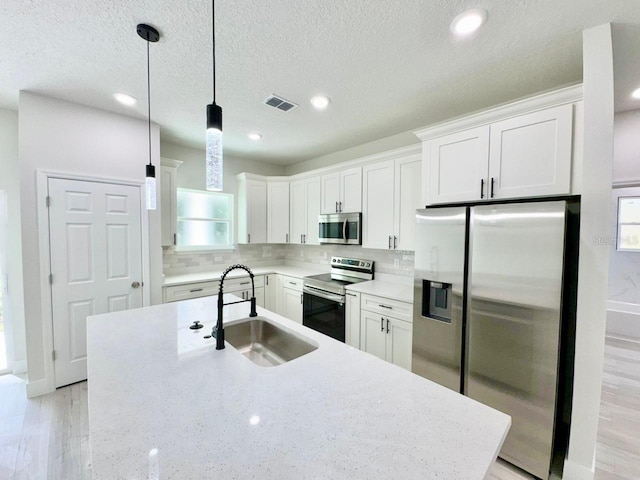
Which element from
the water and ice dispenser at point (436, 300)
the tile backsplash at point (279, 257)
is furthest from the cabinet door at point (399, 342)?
the tile backsplash at point (279, 257)

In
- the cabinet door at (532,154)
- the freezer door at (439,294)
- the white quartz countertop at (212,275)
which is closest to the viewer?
the cabinet door at (532,154)

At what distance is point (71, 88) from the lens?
2.22 m

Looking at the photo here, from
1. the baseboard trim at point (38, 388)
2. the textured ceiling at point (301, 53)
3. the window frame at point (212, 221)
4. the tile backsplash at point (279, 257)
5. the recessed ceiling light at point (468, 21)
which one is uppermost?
the textured ceiling at point (301, 53)

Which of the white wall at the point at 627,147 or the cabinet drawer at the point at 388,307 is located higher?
the white wall at the point at 627,147

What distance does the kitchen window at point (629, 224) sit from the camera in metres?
3.93

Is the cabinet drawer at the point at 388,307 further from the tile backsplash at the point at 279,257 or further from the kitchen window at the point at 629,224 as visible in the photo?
the kitchen window at the point at 629,224

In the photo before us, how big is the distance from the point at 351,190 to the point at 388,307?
59.4 inches

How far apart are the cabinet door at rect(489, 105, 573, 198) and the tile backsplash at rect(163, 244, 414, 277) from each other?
1379mm

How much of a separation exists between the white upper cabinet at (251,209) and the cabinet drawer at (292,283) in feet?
2.64

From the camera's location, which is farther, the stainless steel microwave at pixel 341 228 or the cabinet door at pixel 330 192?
the cabinet door at pixel 330 192

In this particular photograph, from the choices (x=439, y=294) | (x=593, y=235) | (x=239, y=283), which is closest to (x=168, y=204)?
(x=239, y=283)

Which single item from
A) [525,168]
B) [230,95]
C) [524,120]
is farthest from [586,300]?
[230,95]

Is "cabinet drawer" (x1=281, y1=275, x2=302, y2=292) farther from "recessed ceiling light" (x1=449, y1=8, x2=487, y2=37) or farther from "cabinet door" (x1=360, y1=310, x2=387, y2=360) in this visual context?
"recessed ceiling light" (x1=449, y1=8, x2=487, y2=37)

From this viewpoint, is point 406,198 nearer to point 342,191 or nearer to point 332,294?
point 342,191
